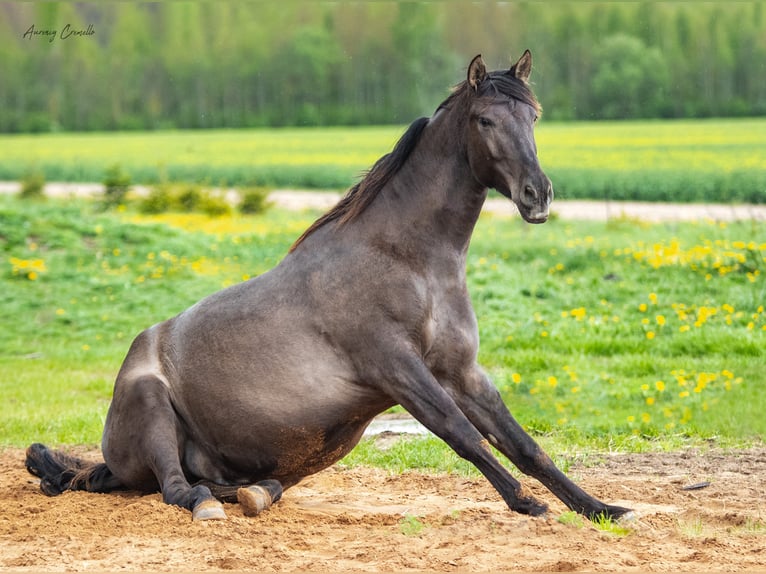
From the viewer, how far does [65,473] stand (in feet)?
21.0

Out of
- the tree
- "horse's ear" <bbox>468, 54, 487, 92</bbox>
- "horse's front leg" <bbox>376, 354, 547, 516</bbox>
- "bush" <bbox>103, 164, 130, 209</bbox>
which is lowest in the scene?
"horse's front leg" <bbox>376, 354, 547, 516</bbox>

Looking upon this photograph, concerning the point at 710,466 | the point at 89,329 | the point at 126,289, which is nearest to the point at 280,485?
the point at 710,466

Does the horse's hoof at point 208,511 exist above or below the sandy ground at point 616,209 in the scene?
below

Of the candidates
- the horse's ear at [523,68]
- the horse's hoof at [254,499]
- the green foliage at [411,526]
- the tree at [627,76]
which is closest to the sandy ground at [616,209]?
the horse's ear at [523,68]

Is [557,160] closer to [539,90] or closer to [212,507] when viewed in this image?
[539,90]

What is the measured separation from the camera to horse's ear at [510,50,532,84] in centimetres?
543

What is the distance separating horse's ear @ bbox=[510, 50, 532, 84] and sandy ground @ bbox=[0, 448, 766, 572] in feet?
7.60

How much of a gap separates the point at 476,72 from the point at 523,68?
32 centimetres

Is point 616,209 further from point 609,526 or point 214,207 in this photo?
point 609,526

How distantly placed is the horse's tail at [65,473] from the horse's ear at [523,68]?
3.39m

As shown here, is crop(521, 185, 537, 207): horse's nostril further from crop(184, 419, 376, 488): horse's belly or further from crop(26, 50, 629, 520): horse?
crop(184, 419, 376, 488): horse's belly

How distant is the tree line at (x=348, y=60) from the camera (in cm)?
4356

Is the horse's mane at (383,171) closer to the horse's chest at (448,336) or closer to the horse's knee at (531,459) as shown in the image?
the horse's chest at (448,336)

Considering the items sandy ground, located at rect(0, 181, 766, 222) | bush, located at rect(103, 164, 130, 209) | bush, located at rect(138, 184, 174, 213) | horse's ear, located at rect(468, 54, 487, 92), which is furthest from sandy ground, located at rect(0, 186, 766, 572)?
bush, located at rect(138, 184, 174, 213)
